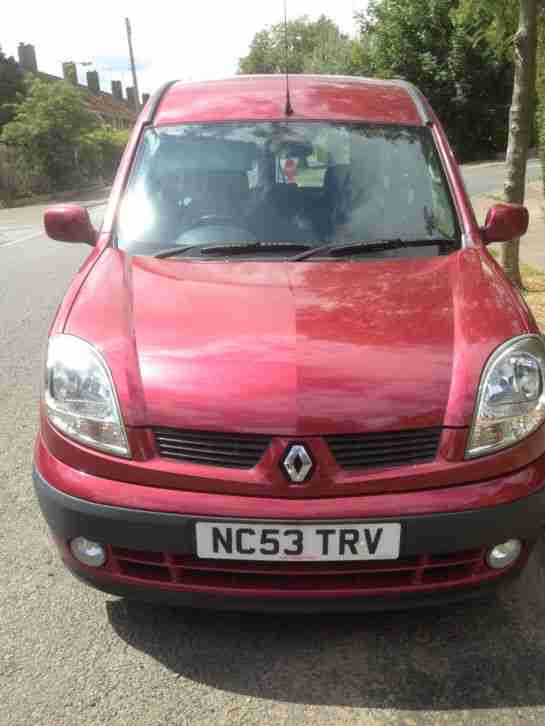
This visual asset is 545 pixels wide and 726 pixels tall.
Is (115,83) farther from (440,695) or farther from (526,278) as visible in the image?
(440,695)


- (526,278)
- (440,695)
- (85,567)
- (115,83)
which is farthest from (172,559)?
(115,83)

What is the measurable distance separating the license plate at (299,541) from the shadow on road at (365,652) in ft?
1.42

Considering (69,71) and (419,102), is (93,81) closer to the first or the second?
(69,71)

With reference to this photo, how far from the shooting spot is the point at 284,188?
12.0 feet

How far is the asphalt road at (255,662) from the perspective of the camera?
241 centimetres

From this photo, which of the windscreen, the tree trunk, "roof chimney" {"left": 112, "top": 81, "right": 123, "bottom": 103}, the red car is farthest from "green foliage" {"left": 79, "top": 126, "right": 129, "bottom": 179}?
"roof chimney" {"left": 112, "top": 81, "right": 123, "bottom": 103}

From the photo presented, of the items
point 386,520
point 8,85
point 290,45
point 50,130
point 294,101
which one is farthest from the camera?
point 290,45

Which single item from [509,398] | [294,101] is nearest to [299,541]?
[509,398]

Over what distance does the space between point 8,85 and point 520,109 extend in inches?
1731

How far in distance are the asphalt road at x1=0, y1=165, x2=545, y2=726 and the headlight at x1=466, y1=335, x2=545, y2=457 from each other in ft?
2.37

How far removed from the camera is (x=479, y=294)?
2.97 metres

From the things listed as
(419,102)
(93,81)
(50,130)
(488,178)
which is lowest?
(93,81)

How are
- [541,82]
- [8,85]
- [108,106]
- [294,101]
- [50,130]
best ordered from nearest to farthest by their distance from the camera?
[294,101] → [541,82] → [50,130] → [8,85] → [108,106]

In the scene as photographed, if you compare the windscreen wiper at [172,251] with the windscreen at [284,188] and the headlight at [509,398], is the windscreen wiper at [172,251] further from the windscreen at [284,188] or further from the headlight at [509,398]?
the headlight at [509,398]
